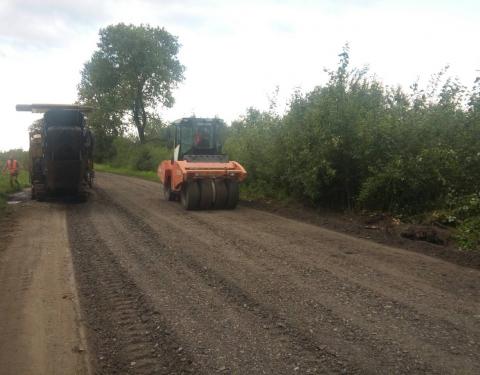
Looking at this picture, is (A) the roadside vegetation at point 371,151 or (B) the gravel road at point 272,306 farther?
(A) the roadside vegetation at point 371,151

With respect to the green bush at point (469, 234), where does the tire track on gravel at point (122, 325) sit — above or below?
below

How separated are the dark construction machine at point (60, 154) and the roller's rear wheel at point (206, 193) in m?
4.51

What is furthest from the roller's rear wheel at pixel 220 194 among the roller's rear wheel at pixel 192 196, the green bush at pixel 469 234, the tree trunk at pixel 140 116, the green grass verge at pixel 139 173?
the tree trunk at pixel 140 116

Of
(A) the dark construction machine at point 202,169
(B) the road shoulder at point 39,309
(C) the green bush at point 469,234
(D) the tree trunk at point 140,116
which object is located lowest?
(B) the road shoulder at point 39,309

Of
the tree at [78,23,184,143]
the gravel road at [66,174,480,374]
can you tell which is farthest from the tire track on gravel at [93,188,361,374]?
the tree at [78,23,184,143]

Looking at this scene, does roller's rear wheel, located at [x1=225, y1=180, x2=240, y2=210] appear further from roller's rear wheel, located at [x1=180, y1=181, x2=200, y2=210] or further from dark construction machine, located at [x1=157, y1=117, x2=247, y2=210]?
roller's rear wheel, located at [x1=180, y1=181, x2=200, y2=210]

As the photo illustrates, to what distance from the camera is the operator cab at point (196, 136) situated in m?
15.7

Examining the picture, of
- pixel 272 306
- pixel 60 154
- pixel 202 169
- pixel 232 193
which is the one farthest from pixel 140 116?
pixel 272 306

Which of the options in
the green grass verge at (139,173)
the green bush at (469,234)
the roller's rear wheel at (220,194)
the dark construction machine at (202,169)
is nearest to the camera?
the green bush at (469,234)

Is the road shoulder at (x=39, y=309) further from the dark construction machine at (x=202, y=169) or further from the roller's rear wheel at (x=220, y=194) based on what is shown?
the roller's rear wheel at (x=220, y=194)

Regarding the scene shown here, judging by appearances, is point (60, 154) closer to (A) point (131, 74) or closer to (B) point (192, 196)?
(B) point (192, 196)

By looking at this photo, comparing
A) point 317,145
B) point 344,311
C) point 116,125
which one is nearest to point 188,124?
point 317,145

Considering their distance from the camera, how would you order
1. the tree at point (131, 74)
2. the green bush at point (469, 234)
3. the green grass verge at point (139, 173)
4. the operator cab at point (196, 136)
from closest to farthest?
the green bush at point (469, 234) < the operator cab at point (196, 136) < the green grass verge at point (139, 173) < the tree at point (131, 74)

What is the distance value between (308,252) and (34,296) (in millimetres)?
4400
